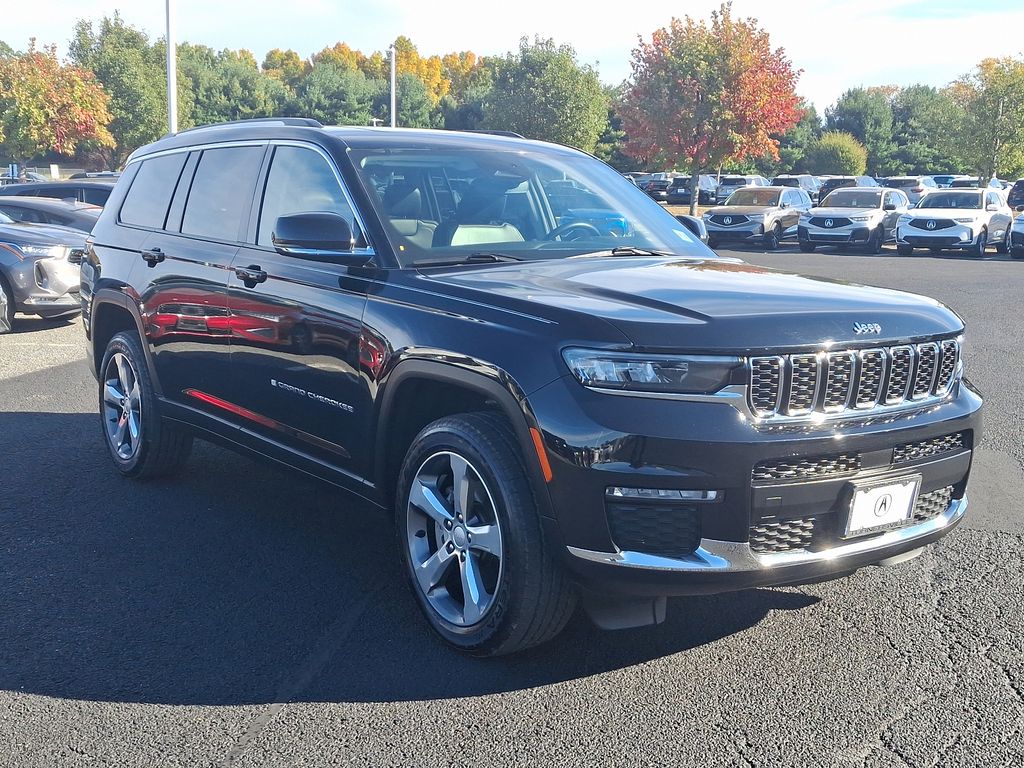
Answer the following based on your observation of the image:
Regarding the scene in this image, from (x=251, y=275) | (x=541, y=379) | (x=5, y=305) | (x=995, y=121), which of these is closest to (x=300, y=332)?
(x=251, y=275)

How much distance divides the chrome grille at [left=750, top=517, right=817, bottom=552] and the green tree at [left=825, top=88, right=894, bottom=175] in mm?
78819

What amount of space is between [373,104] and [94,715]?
8407cm

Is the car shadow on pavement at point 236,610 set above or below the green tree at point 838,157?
below

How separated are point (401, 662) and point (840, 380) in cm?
176

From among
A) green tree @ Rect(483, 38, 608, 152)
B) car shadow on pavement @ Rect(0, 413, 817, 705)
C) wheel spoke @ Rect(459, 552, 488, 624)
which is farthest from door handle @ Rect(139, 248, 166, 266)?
green tree @ Rect(483, 38, 608, 152)

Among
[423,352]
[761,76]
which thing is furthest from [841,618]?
[761,76]

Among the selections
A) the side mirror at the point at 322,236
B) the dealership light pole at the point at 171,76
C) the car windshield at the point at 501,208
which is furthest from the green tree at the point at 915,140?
the side mirror at the point at 322,236

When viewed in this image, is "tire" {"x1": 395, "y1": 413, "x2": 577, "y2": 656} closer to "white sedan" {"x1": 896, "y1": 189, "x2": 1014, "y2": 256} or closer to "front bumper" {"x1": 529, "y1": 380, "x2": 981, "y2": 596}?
"front bumper" {"x1": 529, "y1": 380, "x2": 981, "y2": 596}

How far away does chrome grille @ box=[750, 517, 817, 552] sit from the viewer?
3.33 metres

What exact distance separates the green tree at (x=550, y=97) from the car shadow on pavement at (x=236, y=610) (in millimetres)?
51056

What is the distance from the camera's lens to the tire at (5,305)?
38.1 feet

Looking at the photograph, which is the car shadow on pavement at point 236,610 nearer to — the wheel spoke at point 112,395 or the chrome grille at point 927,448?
the wheel spoke at point 112,395

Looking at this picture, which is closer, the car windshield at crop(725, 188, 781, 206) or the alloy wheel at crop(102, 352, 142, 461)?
the alloy wheel at crop(102, 352, 142, 461)

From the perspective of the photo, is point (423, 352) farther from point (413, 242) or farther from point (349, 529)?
point (349, 529)
